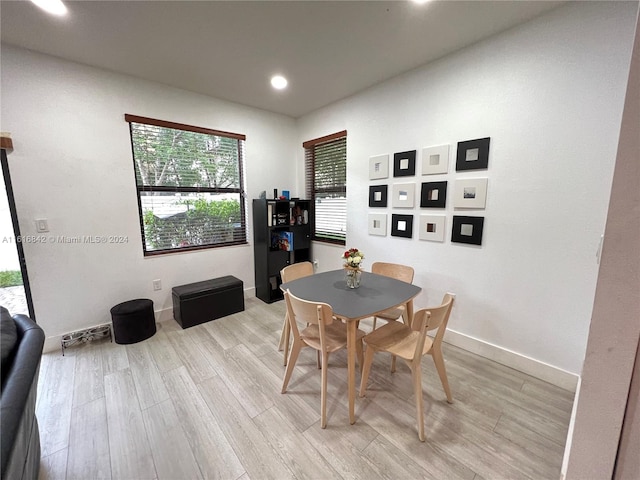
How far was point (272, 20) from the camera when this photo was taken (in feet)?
5.84

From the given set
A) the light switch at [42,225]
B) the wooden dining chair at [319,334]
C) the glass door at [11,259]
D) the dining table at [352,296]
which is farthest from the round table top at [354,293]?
the glass door at [11,259]

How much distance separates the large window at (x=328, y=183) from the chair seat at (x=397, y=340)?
5.60 ft

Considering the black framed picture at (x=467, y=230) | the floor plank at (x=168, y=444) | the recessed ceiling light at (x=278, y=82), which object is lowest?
the floor plank at (x=168, y=444)

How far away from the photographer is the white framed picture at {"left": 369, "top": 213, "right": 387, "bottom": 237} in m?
2.81

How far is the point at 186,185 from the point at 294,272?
1.81 meters

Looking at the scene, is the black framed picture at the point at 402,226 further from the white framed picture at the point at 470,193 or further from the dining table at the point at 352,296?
the dining table at the point at 352,296

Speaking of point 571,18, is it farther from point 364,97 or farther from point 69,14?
point 69,14

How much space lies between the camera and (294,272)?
2.37 metres

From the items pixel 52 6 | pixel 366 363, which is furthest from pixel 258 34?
A: pixel 366 363

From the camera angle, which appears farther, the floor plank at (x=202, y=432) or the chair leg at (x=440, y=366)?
the chair leg at (x=440, y=366)

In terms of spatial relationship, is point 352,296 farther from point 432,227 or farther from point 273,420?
point 432,227

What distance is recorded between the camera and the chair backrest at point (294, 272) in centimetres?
229

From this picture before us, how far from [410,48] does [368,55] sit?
35cm

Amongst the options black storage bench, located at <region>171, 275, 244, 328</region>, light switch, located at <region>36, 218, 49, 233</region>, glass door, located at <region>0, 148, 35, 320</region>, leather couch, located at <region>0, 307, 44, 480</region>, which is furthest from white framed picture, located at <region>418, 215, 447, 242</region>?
glass door, located at <region>0, 148, 35, 320</region>
